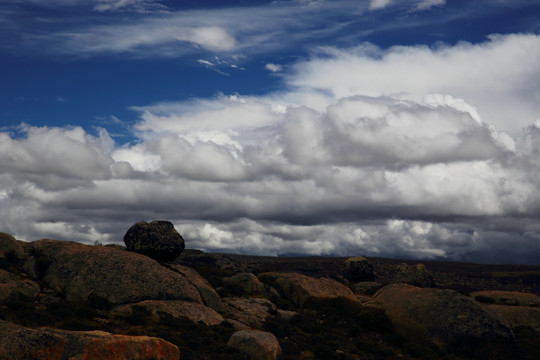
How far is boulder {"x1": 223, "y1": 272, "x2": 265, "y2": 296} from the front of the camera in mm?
43094

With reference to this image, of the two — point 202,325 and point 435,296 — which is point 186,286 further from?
point 435,296

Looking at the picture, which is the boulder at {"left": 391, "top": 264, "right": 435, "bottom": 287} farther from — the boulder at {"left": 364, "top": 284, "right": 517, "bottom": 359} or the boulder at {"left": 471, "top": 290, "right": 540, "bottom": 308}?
the boulder at {"left": 364, "top": 284, "right": 517, "bottom": 359}

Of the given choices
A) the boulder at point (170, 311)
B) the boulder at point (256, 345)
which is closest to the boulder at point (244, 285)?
the boulder at point (170, 311)

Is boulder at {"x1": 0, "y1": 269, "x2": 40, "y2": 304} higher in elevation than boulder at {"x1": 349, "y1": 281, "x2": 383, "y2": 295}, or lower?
higher

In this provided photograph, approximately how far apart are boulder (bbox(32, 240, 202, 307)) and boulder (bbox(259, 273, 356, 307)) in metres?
12.5

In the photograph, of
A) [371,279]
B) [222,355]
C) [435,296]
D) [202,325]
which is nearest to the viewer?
[222,355]

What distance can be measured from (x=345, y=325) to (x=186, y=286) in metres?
13.0

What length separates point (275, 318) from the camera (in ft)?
117

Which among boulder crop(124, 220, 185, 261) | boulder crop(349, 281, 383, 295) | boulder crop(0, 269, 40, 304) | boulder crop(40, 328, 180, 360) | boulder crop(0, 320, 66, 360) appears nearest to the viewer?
boulder crop(0, 320, 66, 360)

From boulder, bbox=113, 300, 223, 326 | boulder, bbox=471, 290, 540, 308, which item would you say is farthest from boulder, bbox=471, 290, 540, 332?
boulder, bbox=113, 300, 223, 326

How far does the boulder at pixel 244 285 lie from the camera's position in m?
43.1

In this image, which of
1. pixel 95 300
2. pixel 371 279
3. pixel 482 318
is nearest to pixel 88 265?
pixel 95 300

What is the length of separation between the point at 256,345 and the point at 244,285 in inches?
791

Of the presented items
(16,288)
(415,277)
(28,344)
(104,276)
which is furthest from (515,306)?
(28,344)
